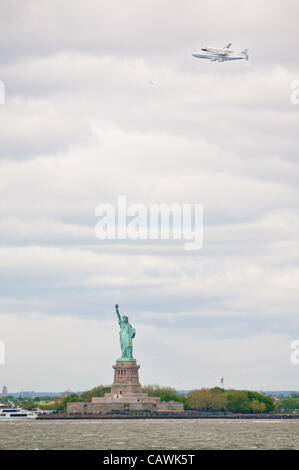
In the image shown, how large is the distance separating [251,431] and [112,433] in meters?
22.5

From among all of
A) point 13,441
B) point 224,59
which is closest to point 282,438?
point 13,441

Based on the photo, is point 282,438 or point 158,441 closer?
point 158,441
